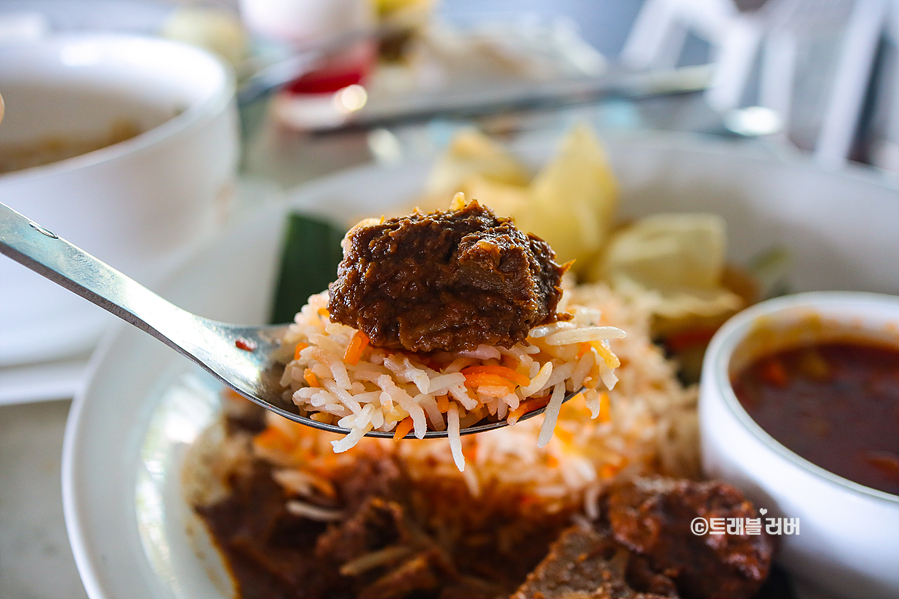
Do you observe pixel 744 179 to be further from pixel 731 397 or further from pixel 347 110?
pixel 347 110

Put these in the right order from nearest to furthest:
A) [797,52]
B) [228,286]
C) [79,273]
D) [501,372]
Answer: [79,273], [501,372], [228,286], [797,52]

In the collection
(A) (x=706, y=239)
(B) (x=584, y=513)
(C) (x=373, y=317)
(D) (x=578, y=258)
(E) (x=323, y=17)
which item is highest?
(E) (x=323, y=17)

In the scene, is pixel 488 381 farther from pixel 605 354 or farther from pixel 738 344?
pixel 738 344

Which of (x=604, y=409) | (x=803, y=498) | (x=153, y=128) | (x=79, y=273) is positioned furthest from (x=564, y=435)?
(x=153, y=128)

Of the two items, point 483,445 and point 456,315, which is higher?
point 456,315

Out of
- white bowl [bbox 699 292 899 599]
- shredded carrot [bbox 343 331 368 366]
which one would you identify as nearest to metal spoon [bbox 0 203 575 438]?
shredded carrot [bbox 343 331 368 366]

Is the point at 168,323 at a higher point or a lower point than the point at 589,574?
higher

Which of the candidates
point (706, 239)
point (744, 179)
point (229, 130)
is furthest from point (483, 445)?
point (744, 179)
